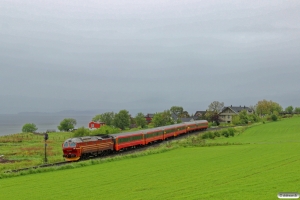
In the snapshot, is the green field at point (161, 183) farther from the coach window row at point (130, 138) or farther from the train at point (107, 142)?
the coach window row at point (130, 138)

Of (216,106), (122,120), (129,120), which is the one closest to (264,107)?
(216,106)

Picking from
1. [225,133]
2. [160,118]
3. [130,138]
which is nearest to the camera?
[130,138]

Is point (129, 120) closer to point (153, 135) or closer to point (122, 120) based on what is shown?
point (122, 120)

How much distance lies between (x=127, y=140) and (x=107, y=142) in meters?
5.82

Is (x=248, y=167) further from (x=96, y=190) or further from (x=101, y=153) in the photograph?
(x=101, y=153)

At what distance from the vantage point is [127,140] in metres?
47.7

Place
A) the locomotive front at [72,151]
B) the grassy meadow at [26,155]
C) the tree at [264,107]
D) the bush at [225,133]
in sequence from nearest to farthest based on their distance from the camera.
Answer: the grassy meadow at [26,155] → the locomotive front at [72,151] → the bush at [225,133] → the tree at [264,107]

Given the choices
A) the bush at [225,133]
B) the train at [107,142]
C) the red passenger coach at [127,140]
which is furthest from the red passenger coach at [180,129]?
the red passenger coach at [127,140]

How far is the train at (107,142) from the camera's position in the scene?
36.4 m

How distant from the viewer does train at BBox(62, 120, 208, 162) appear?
36.4 metres

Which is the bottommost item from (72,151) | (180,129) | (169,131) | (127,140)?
(72,151)

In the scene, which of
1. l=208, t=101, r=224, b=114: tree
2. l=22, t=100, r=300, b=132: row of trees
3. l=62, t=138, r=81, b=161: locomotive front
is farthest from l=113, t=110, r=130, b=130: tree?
l=62, t=138, r=81, b=161: locomotive front

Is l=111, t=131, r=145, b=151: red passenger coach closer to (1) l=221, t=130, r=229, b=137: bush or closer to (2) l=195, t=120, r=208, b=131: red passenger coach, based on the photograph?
(1) l=221, t=130, r=229, b=137: bush

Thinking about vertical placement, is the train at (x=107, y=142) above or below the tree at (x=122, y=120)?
below
